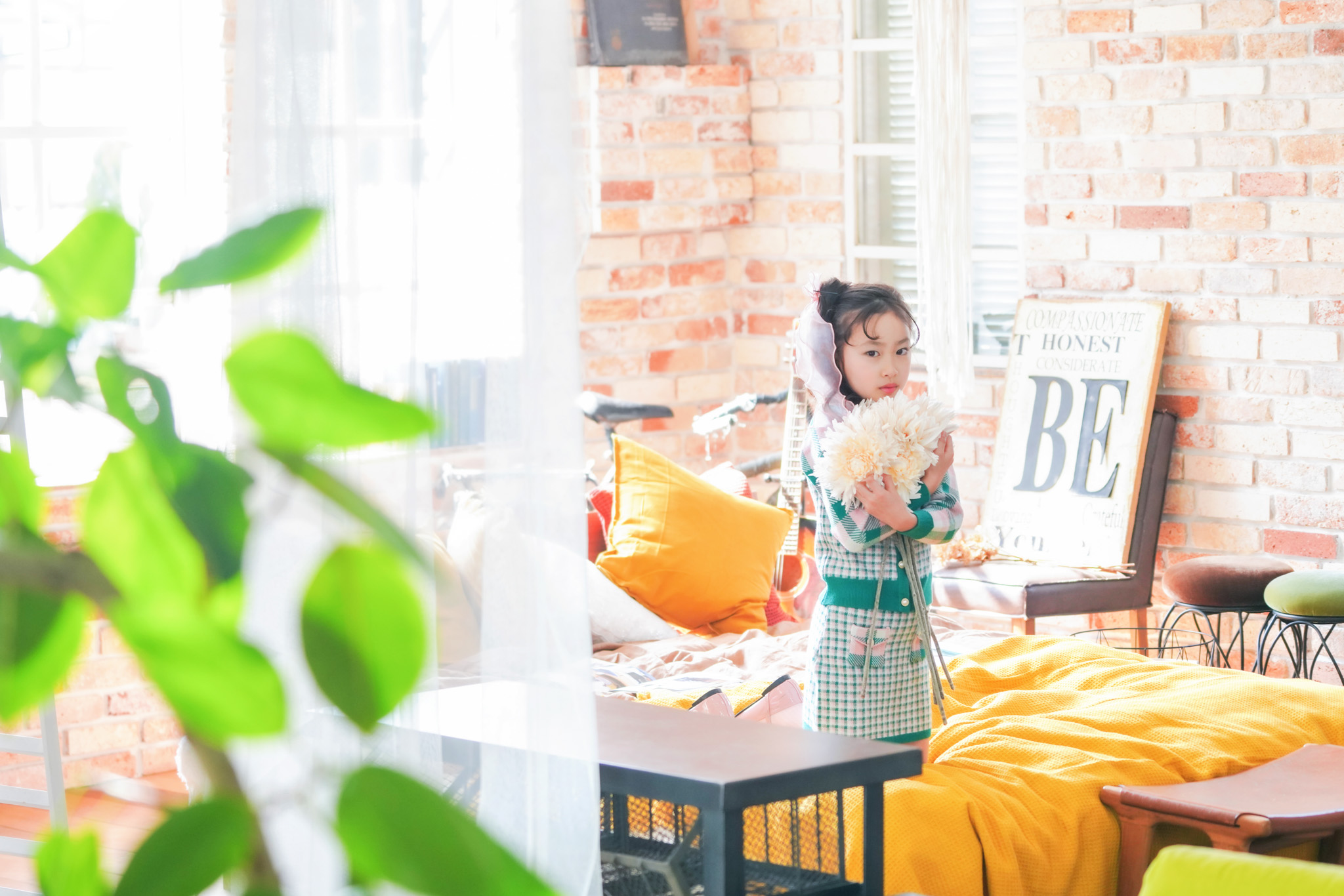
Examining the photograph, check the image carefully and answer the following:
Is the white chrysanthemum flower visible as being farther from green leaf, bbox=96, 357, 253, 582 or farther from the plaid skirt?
green leaf, bbox=96, 357, 253, 582

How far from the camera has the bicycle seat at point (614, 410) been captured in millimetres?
Answer: 4160

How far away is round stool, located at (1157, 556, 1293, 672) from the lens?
3564 mm

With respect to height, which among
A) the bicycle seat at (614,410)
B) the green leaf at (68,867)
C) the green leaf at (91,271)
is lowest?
the bicycle seat at (614,410)

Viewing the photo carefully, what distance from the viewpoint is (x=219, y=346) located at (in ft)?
4.13

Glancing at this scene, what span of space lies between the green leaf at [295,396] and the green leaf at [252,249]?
0.01 m

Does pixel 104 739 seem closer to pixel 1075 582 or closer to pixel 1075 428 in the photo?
pixel 1075 582

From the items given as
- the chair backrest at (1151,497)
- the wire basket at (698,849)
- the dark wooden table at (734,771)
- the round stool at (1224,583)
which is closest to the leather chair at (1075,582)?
the chair backrest at (1151,497)

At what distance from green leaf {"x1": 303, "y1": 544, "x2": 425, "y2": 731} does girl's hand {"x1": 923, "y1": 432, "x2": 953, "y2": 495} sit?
2.31 meters

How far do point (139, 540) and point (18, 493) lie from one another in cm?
2

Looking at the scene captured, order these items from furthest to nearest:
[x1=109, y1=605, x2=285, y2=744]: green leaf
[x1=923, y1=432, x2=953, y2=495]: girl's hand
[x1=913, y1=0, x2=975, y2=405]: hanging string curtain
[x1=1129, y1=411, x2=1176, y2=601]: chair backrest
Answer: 1. [x1=1129, y1=411, x2=1176, y2=601]: chair backrest
2. [x1=913, y1=0, x2=975, y2=405]: hanging string curtain
3. [x1=923, y1=432, x2=953, y2=495]: girl's hand
4. [x1=109, y1=605, x2=285, y2=744]: green leaf

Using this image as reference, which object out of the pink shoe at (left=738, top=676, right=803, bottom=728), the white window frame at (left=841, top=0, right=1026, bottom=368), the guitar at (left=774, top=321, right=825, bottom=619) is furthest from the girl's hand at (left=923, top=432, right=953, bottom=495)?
the white window frame at (left=841, top=0, right=1026, bottom=368)

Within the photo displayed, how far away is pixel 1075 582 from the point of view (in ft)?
12.8

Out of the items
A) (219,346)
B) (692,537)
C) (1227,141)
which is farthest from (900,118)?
(219,346)

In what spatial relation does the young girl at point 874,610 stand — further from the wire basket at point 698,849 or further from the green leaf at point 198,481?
the green leaf at point 198,481
